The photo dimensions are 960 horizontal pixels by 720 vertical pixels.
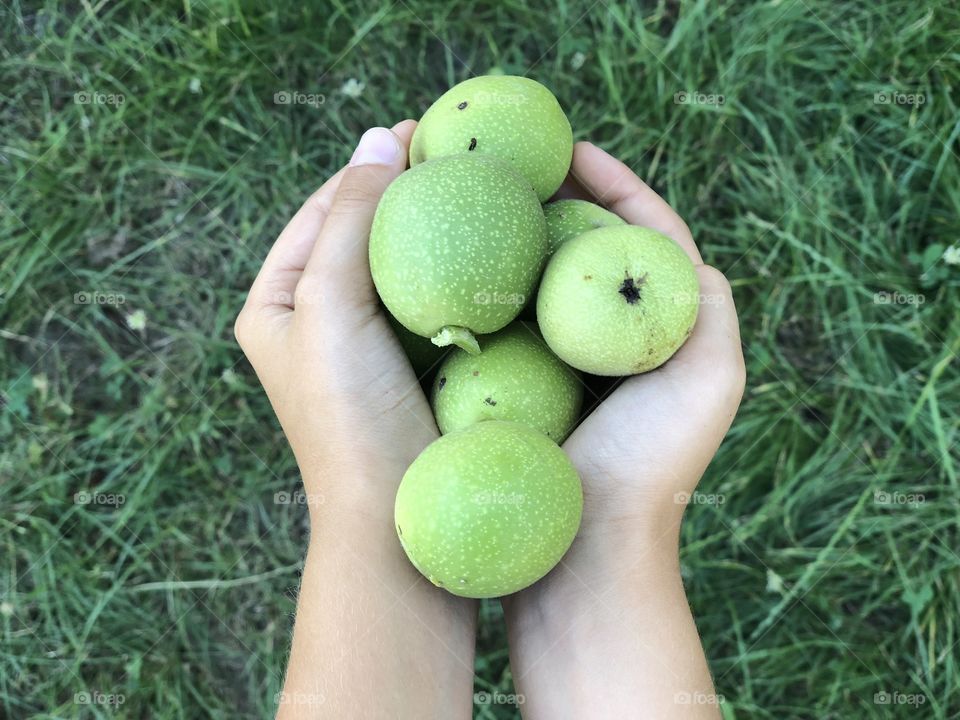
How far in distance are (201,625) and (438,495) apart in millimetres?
2230

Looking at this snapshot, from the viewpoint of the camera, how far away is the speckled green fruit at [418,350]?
2.89 m

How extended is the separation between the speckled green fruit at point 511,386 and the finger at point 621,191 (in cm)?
70

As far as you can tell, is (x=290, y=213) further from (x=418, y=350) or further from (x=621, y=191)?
(x=621, y=191)

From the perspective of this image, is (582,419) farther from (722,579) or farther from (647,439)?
(722,579)

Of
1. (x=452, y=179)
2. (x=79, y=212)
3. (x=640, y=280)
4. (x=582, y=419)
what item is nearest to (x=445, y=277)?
(x=452, y=179)

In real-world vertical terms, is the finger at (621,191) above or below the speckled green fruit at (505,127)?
below

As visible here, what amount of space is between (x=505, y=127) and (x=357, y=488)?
1.23 meters

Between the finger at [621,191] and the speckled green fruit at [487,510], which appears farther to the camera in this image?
the finger at [621,191]

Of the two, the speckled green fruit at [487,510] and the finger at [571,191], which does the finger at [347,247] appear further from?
the finger at [571,191]

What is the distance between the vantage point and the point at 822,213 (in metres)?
4.08

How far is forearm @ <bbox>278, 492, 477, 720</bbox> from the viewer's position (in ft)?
Answer: 8.00

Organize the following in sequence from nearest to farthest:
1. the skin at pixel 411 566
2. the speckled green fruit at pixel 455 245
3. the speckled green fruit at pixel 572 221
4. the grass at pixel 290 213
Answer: the speckled green fruit at pixel 455 245
the skin at pixel 411 566
the speckled green fruit at pixel 572 221
the grass at pixel 290 213

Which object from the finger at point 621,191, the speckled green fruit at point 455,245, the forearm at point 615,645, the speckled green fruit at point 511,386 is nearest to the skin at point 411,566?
the forearm at point 615,645

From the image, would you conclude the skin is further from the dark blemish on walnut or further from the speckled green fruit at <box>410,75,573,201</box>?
Result: the dark blemish on walnut
